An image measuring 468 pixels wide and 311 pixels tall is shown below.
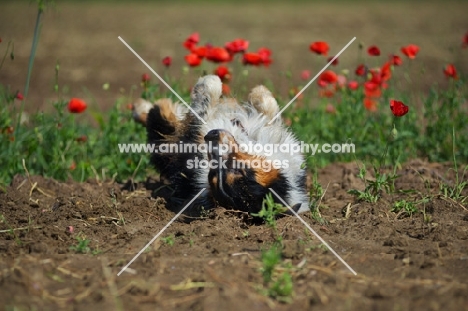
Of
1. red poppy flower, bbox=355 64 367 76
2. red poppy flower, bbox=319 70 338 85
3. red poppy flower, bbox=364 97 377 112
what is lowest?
red poppy flower, bbox=364 97 377 112

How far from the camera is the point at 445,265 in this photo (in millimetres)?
3850

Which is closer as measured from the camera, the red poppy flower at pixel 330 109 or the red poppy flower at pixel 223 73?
the red poppy flower at pixel 223 73

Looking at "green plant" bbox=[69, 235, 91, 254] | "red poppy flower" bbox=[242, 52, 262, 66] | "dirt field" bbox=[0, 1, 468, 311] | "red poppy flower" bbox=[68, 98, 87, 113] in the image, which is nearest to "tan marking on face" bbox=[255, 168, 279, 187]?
"dirt field" bbox=[0, 1, 468, 311]

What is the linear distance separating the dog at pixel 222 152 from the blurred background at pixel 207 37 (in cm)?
199

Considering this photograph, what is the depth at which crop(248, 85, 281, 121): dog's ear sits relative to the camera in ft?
19.0

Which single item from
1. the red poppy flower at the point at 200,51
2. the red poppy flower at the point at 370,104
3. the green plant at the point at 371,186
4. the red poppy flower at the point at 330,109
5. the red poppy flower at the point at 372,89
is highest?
the red poppy flower at the point at 200,51

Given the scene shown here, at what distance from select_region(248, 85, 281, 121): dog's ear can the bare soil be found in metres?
0.85

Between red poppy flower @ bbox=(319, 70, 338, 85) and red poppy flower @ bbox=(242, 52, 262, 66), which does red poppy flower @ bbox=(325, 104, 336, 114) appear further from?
red poppy flower @ bbox=(242, 52, 262, 66)

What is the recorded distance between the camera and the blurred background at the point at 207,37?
10648mm

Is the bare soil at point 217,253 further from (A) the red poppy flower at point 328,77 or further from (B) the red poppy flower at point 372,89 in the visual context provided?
(A) the red poppy flower at point 328,77

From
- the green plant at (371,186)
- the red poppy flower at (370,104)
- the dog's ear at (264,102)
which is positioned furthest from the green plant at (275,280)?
the red poppy flower at (370,104)

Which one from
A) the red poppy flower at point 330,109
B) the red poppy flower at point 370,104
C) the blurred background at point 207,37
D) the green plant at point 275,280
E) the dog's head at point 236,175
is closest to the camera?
the green plant at point 275,280

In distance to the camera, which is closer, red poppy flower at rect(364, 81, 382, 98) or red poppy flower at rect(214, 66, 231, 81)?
red poppy flower at rect(364, 81, 382, 98)

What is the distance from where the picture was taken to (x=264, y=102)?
19.1ft
